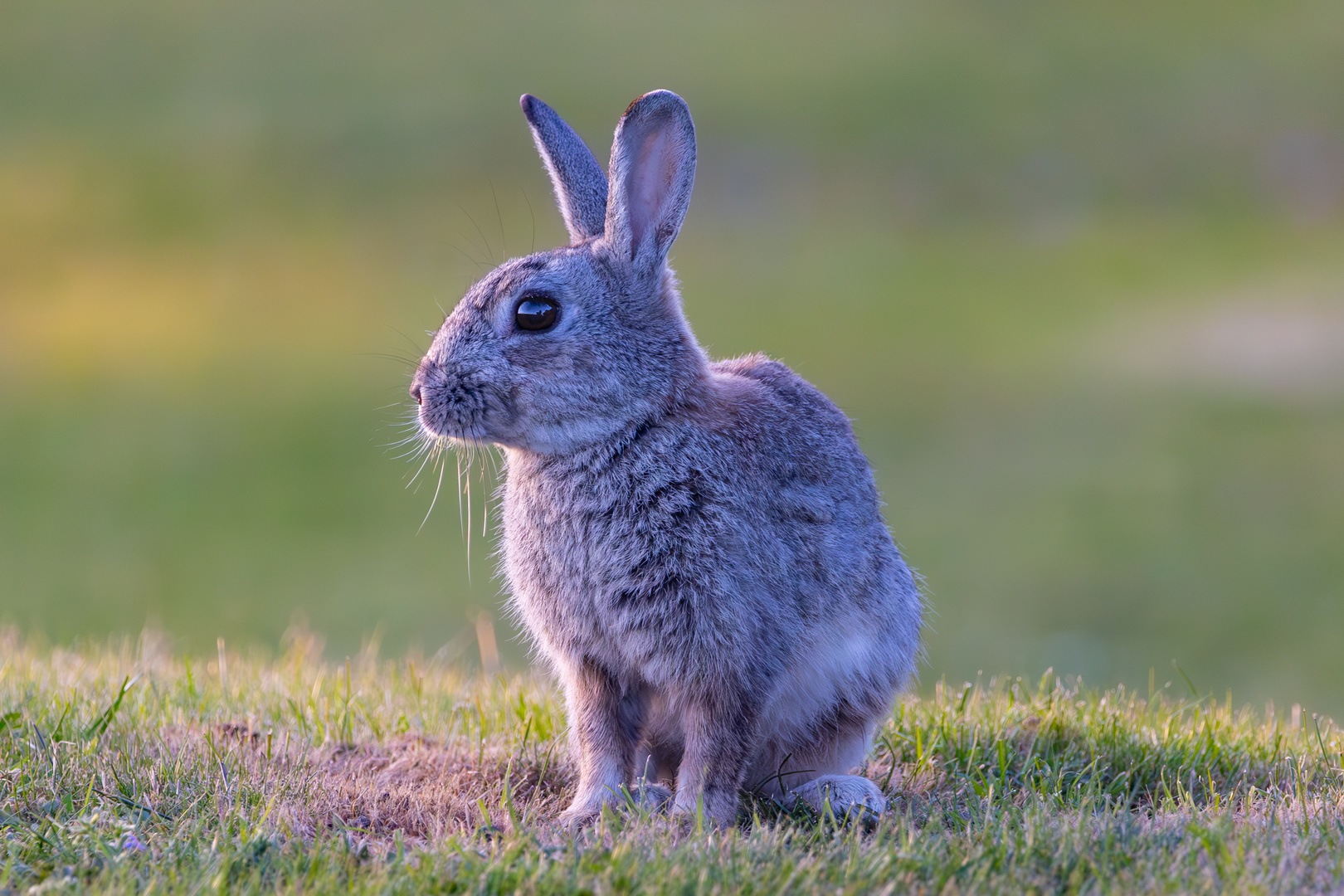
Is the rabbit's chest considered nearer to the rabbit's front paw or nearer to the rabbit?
the rabbit

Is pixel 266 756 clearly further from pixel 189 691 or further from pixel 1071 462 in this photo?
pixel 1071 462

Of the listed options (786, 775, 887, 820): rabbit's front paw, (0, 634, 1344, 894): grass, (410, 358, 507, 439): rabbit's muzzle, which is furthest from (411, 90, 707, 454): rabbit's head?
(786, 775, 887, 820): rabbit's front paw

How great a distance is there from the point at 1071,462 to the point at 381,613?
9047mm

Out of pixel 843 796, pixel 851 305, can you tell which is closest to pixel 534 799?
pixel 843 796

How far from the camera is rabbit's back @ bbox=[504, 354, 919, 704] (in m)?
4.31

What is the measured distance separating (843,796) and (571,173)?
7.77ft

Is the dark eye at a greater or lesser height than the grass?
greater

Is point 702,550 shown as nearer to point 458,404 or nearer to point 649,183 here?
point 458,404

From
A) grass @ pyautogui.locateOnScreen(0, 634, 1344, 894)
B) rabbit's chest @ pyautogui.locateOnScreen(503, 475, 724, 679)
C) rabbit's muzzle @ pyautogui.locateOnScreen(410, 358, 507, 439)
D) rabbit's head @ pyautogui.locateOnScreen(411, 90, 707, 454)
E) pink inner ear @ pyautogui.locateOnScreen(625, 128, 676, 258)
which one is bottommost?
grass @ pyautogui.locateOnScreen(0, 634, 1344, 894)

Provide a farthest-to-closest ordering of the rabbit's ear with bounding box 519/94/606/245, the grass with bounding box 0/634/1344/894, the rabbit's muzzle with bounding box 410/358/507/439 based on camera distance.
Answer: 1. the rabbit's ear with bounding box 519/94/606/245
2. the rabbit's muzzle with bounding box 410/358/507/439
3. the grass with bounding box 0/634/1344/894

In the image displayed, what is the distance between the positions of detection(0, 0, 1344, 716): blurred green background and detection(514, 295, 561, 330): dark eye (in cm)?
835

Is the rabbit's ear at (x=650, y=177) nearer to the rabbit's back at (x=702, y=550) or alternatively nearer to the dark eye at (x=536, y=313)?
the dark eye at (x=536, y=313)

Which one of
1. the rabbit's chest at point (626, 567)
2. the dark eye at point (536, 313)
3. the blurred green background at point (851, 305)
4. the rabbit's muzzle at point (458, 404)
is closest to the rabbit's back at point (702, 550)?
the rabbit's chest at point (626, 567)

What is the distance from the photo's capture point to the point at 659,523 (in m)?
4.36
